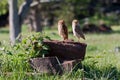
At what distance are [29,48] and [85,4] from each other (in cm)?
2638

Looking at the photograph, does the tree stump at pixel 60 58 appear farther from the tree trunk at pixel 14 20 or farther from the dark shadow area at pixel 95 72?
the tree trunk at pixel 14 20

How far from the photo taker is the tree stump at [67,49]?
7750 millimetres

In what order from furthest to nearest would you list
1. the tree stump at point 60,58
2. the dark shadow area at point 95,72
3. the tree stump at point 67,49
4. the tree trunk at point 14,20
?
1. the tree trunk at point 14,20
2. the tree stump at point 67,49
3. the tree stump at point 60,58
4. the dark shadow area at point 95,72

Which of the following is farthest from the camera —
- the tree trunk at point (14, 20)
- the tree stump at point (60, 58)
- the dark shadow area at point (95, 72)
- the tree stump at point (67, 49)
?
the tree trunk at point (14, 20)

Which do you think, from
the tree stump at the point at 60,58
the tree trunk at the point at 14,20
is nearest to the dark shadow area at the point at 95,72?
the tree stump at the point at 60,58

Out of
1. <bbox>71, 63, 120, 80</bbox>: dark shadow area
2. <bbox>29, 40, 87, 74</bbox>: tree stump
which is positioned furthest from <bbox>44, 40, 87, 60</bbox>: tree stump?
<bbox>71, 63, 120, 80</bbox>: dark shadow area

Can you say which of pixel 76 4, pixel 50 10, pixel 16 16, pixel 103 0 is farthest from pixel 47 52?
pixel 103 0

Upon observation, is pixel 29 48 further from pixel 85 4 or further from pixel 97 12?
pixel 97 12

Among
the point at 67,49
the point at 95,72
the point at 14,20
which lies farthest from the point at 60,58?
the point at 14,20

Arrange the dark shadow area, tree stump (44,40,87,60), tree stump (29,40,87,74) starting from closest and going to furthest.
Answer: the dark shadow area → tree stump (29,40,87,74) → tree stump (44,40,87,60)

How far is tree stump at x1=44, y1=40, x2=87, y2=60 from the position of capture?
25.4 ft

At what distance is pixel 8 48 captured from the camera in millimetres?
8227

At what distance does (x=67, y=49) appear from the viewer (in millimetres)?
7758

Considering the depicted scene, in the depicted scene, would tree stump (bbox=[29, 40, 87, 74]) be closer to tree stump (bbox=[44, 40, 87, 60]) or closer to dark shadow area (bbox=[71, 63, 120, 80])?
tree stump (bbox=[44, 40, 87, 60])
